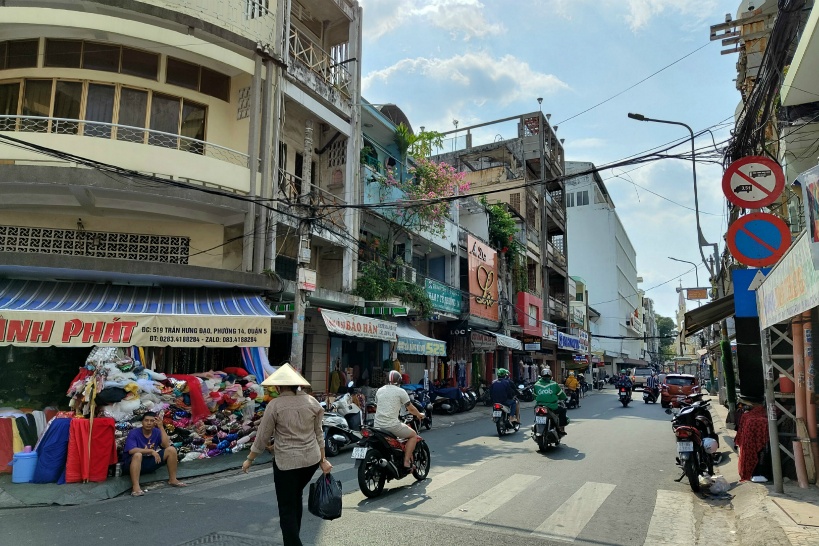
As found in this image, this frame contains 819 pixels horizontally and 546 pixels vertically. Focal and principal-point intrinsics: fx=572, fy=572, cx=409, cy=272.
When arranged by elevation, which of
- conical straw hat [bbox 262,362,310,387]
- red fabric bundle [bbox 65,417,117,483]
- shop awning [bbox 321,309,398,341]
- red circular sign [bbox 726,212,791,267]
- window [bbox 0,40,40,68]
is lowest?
red fabric bundle [bbox 65,417,117,483]

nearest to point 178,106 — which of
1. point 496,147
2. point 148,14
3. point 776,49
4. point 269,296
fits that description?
point 148,14

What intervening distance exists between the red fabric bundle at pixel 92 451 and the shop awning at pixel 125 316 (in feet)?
6.87

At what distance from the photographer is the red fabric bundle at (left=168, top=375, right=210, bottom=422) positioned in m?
10.7

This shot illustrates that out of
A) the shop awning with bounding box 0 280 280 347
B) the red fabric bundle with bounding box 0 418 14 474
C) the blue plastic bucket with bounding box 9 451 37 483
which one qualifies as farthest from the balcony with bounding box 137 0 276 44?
the blue plastic bucket with bounding box 9 451 37 483

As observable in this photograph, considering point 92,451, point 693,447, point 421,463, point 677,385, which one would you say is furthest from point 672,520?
point 677,385

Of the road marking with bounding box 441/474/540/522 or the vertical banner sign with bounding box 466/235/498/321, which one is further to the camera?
the vertical banner sign with bounding box 466/235/498/321

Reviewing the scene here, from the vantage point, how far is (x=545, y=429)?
1138 centimetres

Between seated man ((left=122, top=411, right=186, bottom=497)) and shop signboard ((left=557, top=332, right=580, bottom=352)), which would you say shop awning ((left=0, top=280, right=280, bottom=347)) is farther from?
shop signboard ((left=557, top=332, right=580, bottom=352))

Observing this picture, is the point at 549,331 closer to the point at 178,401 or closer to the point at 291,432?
the point at 178,401

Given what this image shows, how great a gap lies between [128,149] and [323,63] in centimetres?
812

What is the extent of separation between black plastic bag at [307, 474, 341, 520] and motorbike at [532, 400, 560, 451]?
275 inches

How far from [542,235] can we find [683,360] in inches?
1513

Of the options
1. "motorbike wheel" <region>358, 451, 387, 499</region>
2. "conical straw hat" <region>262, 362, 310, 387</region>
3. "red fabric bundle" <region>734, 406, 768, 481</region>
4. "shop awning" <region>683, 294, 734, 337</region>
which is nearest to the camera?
"conical straw hat" <region>262, 362, 310, 387</region>

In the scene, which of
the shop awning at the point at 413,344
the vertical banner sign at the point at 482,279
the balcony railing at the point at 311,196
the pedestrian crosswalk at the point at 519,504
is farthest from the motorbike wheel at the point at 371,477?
the vertical banner sign at the point at 482,279
